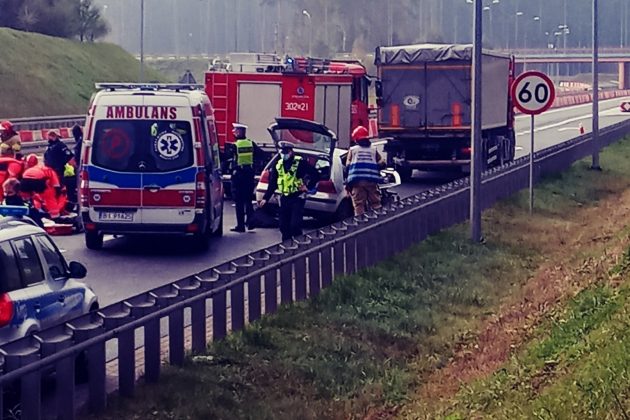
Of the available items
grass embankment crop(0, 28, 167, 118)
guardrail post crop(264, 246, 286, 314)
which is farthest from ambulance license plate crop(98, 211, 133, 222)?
grass embankment crop(0, 28, 167, 118)

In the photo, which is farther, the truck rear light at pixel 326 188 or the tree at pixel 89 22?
the tree at pixel 89 22

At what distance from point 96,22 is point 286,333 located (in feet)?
233

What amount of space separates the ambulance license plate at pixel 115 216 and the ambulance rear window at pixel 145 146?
0.58m

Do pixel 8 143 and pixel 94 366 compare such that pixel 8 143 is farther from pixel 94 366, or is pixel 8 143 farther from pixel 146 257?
pixel 94 366

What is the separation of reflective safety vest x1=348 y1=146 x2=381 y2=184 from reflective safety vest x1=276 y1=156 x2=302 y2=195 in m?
1.23

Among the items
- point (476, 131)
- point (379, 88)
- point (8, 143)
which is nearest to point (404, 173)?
point (379, 88)

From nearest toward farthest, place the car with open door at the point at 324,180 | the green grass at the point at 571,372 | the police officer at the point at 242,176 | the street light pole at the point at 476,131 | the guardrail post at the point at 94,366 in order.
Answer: the green grass at the point at 571,372, the guardrail post at the point at 94,366, the street light pole at the point at 476,131, the police officer at the point at 242,176, the car with open door at the point at 324,180

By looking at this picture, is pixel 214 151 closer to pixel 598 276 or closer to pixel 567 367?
pixel 598 276

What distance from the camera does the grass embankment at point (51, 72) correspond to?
61562 millimetres

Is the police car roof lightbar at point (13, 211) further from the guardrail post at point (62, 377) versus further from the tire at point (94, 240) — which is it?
the tire at point (94, 240)

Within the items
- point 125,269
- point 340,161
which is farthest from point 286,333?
point 340,161

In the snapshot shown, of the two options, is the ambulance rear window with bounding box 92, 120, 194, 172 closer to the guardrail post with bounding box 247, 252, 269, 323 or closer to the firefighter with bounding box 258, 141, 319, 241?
the firefighter with bounding box 258, 141, 319, 241

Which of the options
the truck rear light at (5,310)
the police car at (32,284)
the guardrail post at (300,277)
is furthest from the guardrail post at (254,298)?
the truck rear light at (5,310)

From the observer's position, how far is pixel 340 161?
22.4 meters
